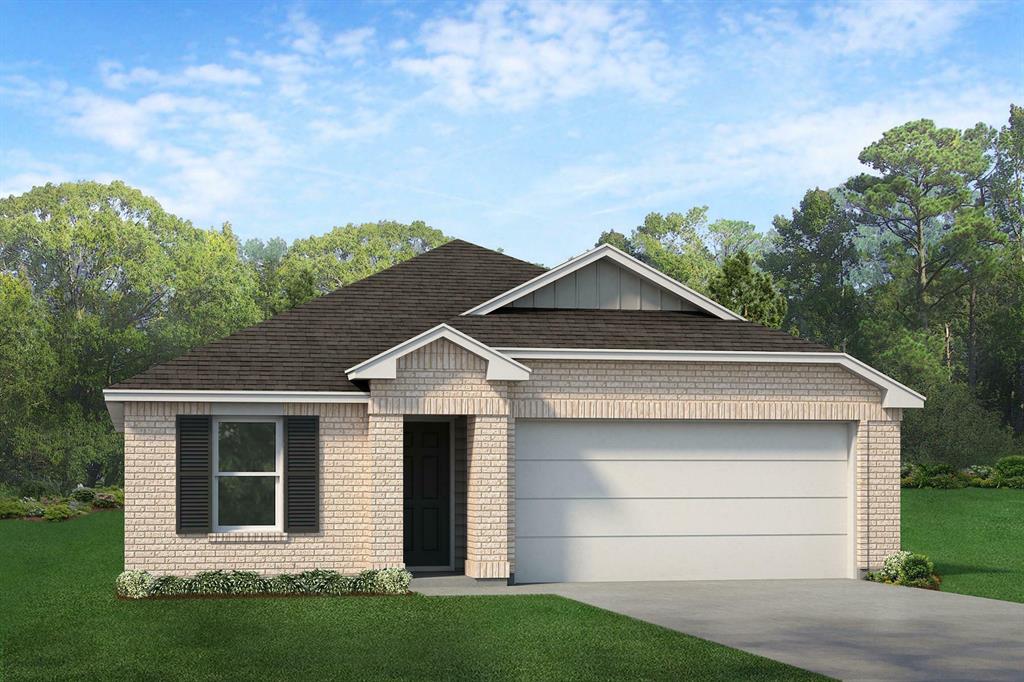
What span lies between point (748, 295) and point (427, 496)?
1506 centimetres

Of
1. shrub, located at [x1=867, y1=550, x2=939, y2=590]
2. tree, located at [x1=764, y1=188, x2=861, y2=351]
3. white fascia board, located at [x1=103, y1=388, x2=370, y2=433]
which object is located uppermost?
tree, located at [x1=764, y1=188, x2=861, y2=351]

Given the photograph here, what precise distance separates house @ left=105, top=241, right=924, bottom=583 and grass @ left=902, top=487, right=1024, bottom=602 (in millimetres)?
1928

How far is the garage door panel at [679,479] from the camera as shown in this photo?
63.4 ft

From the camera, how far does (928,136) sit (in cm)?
7512

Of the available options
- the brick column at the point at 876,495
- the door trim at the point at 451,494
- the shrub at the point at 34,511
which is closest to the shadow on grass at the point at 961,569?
the brick column at the point at 876,495

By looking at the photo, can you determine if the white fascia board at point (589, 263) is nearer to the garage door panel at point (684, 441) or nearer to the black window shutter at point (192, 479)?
the garage door panel at point (684, 441)

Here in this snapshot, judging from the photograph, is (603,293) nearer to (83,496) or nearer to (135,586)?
(135,586)

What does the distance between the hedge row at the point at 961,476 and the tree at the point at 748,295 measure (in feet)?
40.3

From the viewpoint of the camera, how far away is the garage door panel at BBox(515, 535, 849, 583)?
63.3 ft

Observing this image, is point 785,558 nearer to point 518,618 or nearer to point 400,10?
point 518,618

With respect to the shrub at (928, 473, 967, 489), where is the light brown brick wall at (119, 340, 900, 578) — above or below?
above

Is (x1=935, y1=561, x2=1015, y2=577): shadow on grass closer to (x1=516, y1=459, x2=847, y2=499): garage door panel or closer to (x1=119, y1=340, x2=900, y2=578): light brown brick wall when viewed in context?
(x1=516, y1=459, x2=847, y2=499): garage door panel

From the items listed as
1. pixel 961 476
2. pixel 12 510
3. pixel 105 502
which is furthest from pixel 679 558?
pixel 961 476

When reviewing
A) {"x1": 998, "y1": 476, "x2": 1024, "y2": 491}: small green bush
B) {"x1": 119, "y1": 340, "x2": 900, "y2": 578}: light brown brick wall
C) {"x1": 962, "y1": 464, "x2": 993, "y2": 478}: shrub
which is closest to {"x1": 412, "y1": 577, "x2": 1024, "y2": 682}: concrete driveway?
{"x1": 119, "y1": 340, "x2": 900, "y2": 578}: light brown brick wall
